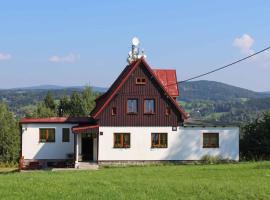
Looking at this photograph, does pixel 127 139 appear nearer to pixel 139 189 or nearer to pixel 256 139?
pixel 256 139

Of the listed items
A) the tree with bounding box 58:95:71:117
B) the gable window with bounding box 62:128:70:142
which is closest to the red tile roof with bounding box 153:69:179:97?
the gable window with bounding box 62:128:70:142

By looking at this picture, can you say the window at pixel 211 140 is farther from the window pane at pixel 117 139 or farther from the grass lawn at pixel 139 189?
the grass lawn at pixel 139 189

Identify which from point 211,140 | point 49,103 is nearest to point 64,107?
point 49,103

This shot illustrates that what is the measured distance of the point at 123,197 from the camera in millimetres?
17797

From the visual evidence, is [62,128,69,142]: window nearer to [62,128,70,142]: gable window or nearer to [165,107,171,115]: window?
[62,128,70,142]: gable window

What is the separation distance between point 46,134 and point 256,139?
17806 millimetres

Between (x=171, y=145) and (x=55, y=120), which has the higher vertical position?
(x=55, y=120)

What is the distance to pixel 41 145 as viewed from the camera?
3950 centimetres

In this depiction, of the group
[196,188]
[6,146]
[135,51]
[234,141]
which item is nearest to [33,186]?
[196,188]

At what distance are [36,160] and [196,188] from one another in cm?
2245

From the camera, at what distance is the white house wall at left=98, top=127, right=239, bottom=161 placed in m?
→ 38.2

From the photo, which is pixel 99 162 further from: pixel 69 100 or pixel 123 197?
pixel 69 100

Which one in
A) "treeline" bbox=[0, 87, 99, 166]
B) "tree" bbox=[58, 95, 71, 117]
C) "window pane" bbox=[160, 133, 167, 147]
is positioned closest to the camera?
"window pane" bbox=[160, 133, 167, 147]

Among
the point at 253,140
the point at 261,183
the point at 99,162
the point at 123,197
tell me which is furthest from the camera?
the point at 253,140
